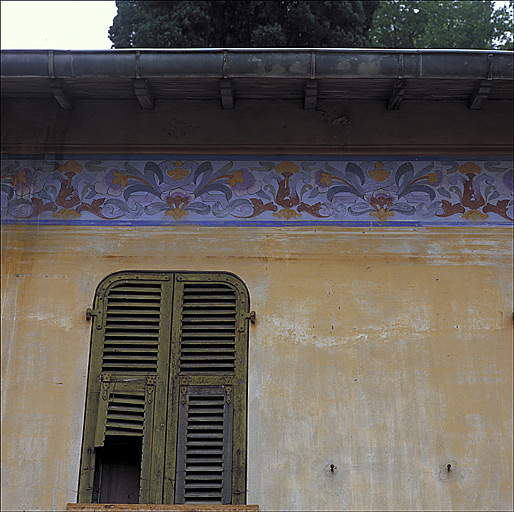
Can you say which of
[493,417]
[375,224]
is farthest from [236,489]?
[375,224]

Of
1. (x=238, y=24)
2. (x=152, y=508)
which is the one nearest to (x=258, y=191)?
(x=152, y=508)

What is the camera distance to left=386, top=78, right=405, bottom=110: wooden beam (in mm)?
5301

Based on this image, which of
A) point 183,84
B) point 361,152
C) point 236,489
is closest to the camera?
point 236,489

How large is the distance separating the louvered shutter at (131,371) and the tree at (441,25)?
9.29 m

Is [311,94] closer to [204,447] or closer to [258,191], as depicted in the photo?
[258,191]

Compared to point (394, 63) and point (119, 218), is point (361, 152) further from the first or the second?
point (119, 218)

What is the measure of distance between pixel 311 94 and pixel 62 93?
1.69m

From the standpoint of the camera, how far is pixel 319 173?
227 inches

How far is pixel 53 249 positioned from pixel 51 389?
0.99 m

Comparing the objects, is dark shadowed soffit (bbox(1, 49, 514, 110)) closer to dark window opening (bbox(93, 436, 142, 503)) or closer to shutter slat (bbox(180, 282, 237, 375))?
shutter slat (bbox(180, 282, 237, 375))

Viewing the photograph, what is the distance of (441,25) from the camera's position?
1398 cm

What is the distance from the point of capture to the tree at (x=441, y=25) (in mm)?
13633

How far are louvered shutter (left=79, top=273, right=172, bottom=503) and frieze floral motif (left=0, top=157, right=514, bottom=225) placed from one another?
1.88ft

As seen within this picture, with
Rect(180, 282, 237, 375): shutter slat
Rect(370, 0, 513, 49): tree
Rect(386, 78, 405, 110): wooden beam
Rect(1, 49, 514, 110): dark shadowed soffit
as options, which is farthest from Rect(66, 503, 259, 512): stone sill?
Rect(370, 0, 513, 49): tree
